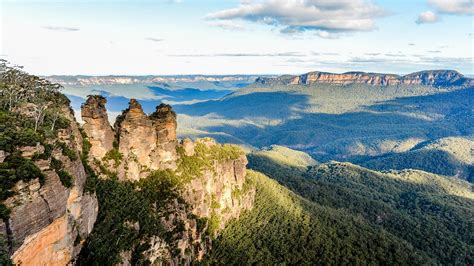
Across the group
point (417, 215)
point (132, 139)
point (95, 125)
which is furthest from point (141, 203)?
point (417, 215)

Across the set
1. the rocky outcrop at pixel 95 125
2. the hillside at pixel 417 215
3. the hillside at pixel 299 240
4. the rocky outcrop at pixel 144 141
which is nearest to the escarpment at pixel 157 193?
the rocky outcrop at pixel 144 141

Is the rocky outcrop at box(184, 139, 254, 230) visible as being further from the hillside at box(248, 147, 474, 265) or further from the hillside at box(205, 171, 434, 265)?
the hillside at box(248, 147, 474, 265)

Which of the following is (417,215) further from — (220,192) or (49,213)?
(49,213)

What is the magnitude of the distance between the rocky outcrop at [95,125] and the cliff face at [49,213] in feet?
48.6

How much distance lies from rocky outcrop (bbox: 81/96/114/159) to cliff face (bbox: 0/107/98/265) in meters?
14.8

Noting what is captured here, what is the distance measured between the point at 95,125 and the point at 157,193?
16391 millimetres

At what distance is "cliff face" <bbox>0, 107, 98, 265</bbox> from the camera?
109 ft

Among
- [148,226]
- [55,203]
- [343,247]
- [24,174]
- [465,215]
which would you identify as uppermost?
[24,174]

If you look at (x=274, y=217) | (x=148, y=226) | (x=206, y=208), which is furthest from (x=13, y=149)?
(x=274, y=217)

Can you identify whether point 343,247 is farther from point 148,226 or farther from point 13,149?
point 13,149

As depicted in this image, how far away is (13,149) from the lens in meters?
38.7

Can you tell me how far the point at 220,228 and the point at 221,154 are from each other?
19118 millimetres

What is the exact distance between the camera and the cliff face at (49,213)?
109 feet

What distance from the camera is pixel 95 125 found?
219 ft
